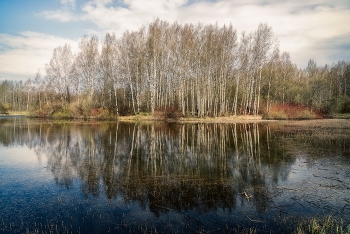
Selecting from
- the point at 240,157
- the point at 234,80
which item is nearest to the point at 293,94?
the point at 234,80

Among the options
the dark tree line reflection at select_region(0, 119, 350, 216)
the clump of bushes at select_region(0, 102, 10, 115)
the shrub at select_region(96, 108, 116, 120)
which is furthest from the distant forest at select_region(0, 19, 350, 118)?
the clump of bushes at select_region(0, 102, 10, 115)

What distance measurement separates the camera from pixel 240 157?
12422 mm

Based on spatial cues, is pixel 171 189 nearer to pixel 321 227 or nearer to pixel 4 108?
pixel 321 227

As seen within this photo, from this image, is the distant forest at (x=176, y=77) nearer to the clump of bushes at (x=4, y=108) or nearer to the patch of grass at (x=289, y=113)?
the patch of grass at (x=289, y=113)

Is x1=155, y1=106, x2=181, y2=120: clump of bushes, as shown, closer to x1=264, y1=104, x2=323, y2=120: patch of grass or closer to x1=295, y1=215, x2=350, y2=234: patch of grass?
x1=264, y1=104, x2=323, y2=120: patch of grass

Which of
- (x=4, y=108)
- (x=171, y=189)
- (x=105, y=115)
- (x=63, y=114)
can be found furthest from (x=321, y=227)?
(x=4, y=108)

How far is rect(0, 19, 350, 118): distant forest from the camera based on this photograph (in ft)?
119

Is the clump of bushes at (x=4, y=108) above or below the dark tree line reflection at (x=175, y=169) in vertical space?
above

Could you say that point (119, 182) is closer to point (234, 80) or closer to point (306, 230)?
point (306, 230)

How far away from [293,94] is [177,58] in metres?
24.5

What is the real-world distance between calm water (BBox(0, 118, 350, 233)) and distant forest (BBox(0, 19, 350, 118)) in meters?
23.5

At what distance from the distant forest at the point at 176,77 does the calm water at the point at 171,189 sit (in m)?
23.5

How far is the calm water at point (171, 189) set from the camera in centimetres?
565

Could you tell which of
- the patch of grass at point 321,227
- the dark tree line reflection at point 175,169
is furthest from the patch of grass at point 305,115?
the patch of grass at point 321,227
